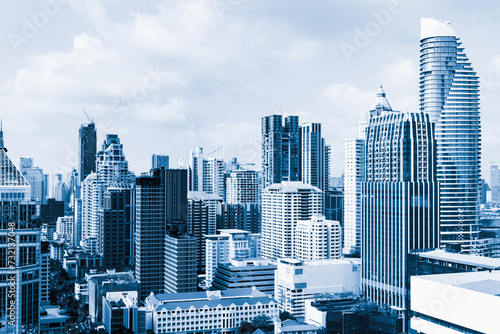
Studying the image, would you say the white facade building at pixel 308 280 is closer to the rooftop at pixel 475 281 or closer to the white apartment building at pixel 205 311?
the white apartment building at pixel 205 311

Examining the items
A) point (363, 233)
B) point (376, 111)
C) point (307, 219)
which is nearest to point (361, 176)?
point (376, 111)

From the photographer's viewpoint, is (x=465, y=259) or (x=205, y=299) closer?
(x=465, y=259)

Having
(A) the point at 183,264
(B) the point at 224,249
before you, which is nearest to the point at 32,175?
(B) the point at 224,249

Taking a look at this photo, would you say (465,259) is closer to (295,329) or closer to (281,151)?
(295,329)

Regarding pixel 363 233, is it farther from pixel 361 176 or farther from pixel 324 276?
pixel 361 176

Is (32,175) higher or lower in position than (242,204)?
higher

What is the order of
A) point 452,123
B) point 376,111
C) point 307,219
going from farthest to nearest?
point 376,111 → point 307,219 → point 452,123
